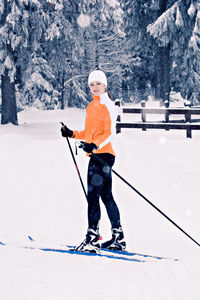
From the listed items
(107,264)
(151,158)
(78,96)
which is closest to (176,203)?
(107,264)

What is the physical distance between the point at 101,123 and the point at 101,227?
74.5 inches

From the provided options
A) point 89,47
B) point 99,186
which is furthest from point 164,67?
point 99,186

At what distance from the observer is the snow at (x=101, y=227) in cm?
358

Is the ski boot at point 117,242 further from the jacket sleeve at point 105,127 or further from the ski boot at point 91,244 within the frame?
the jacket sleeve at point 105,127

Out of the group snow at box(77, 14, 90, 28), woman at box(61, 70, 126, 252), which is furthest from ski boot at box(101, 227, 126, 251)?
snow at box(77, 14, 90, 28)

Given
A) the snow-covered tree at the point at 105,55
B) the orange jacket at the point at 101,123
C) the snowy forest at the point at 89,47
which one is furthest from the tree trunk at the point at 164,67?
the orange jacket at the point at 101,123

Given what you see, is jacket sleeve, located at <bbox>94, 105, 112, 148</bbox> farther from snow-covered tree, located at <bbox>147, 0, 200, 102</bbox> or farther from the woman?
snow-covered tree, located at <bbox>147, 0, 200, 102</bbox>

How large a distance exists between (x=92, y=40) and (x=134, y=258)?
36.5m

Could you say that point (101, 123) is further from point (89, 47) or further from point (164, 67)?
point (89, 47)

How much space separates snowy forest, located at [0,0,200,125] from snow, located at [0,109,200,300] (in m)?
6.93

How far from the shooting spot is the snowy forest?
1808cm

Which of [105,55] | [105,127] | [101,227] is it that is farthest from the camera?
[105,55]

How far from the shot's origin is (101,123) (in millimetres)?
4336

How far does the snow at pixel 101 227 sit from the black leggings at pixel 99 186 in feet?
1.53
